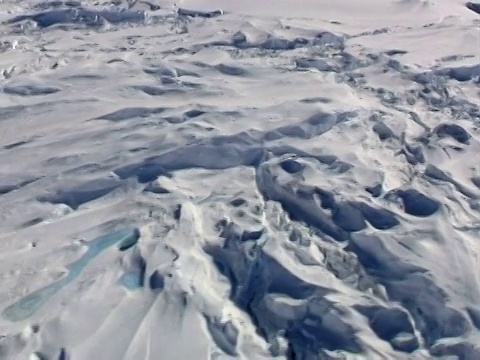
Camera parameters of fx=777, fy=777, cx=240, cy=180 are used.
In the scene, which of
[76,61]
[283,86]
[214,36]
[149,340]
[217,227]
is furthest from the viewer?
[214,36]

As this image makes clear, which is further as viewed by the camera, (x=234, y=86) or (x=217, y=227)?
(x=234, y=86)

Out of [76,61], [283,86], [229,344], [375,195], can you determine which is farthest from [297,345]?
[76,61]

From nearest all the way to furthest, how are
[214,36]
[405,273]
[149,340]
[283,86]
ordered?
[149,340], [405,273], [283,86], [214,36]

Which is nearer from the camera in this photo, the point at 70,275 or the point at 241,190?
the point at 70,275

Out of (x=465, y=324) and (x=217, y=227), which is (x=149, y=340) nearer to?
(x=217, y=227)
